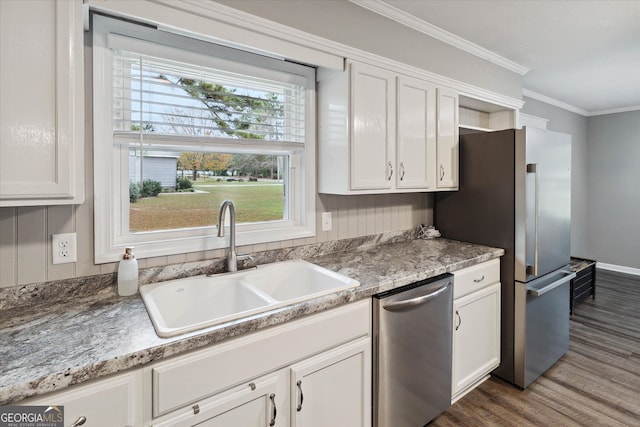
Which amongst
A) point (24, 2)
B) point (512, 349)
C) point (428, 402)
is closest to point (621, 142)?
point (512, 349)

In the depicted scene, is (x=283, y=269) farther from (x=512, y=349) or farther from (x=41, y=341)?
(x=512, y=349)

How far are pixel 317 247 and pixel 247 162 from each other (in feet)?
2.24

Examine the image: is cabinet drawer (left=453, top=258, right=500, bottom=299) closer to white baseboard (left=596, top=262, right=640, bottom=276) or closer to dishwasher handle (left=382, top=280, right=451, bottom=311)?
dishwasher handle (left=382, top=280, right=451, bottom=311)

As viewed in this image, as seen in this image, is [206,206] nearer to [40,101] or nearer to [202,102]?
[202,102]

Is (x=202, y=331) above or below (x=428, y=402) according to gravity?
above

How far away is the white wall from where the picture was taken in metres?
4.88

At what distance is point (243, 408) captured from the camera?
1157 mm

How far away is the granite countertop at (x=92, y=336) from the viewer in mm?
849

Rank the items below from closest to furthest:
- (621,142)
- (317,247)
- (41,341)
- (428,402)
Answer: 1. (41,341)
2. (428,402)
3. (317,247)
4. (621,142)

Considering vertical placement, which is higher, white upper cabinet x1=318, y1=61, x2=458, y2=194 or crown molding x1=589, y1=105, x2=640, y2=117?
crown molding x1=589, y1=105, x2=640, y2=117

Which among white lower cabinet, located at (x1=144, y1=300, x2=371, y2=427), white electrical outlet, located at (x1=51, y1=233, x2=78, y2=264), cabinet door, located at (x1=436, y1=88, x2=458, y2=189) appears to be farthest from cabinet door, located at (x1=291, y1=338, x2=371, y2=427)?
cabinet door, located at (x1=436, y1=88, x2=458, y2=189)

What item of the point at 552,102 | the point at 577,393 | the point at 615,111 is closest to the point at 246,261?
the point at 577,393

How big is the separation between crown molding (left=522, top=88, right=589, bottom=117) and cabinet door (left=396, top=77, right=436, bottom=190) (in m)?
2.54

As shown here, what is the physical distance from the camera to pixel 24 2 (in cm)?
102
